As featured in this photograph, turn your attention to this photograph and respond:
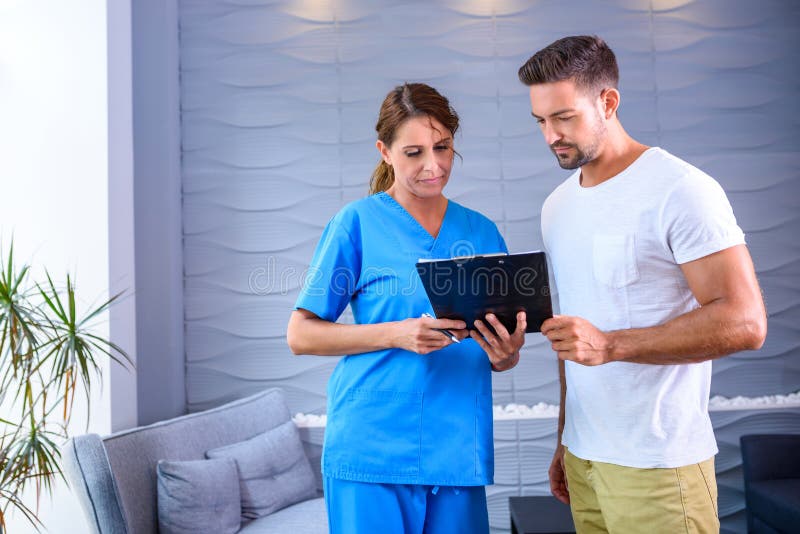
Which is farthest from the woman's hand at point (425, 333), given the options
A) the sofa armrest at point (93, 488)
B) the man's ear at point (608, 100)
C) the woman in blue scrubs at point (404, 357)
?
the sofa armrest at point (93, 488)

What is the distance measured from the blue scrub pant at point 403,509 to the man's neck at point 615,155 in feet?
2.37

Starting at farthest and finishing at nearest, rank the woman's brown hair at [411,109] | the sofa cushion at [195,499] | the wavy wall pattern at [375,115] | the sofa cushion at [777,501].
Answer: the wavy wall pattern at [375,115] → the sofa cushion at [777,501] → the sofa cushion at [195,499] → the woman's brown hair at [411,109]

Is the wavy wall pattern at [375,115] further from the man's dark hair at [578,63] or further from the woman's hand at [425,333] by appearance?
the woman's hand at [425,333]

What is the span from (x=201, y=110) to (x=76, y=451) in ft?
5.69

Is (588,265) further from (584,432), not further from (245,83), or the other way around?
(245,83)

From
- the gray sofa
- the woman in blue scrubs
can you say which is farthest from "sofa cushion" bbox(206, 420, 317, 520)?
the woman in blue scrubs

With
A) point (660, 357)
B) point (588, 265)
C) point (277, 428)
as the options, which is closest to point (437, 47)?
point (277, 428)

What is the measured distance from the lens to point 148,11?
9.80 ft

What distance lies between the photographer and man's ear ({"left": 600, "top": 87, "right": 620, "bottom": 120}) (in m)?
1.43

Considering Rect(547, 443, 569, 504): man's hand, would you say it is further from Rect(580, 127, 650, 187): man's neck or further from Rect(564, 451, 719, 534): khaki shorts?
Rect(580, 127, 650, 187): man's neck

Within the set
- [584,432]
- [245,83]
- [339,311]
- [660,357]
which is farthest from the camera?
[245,83]

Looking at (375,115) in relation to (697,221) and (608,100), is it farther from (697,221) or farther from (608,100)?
(697,221)

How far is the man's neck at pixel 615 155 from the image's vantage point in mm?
1416

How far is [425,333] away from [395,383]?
0.17 m
